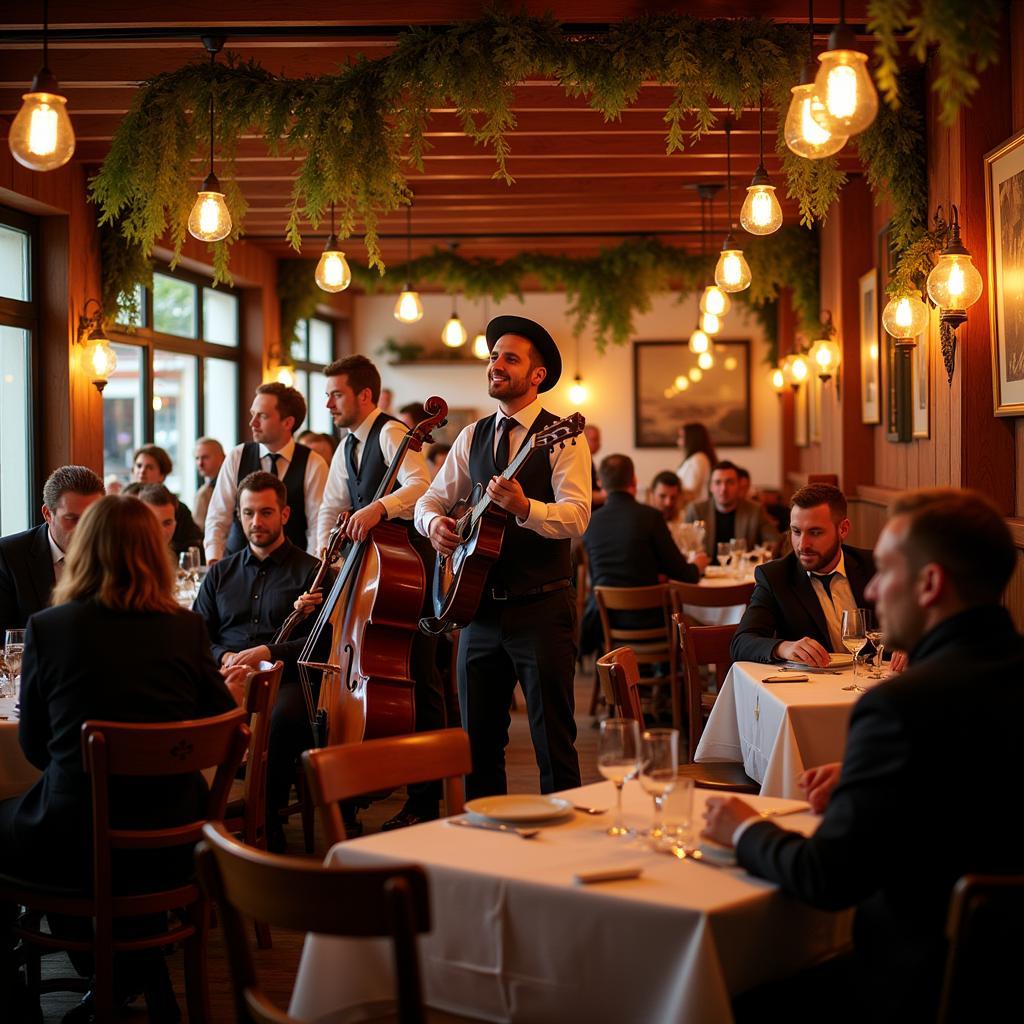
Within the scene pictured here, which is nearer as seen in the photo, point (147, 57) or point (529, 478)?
point (529, 478)

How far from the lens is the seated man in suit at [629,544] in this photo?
6.98 m

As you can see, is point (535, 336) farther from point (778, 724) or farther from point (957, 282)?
point (957, 282)

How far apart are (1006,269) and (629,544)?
2.73 metres

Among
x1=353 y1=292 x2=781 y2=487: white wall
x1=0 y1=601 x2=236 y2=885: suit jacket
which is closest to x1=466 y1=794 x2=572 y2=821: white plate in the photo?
x1=0 y1=601 x2=236 y2=885: suit jacket

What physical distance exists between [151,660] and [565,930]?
1.37m

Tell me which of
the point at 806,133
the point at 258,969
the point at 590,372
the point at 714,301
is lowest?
the point at 258,969

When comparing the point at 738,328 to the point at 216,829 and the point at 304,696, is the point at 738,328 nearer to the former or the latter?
the point at 304,696

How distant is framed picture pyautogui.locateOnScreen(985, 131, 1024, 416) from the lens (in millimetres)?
4758

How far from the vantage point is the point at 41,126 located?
348 centimetres

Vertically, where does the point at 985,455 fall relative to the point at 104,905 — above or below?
above

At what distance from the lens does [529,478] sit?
4.23 metres

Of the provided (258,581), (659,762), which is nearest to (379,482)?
(258,581)

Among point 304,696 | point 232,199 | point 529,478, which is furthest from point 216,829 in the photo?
point 232,199

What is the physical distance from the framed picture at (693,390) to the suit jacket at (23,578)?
1152 cm
